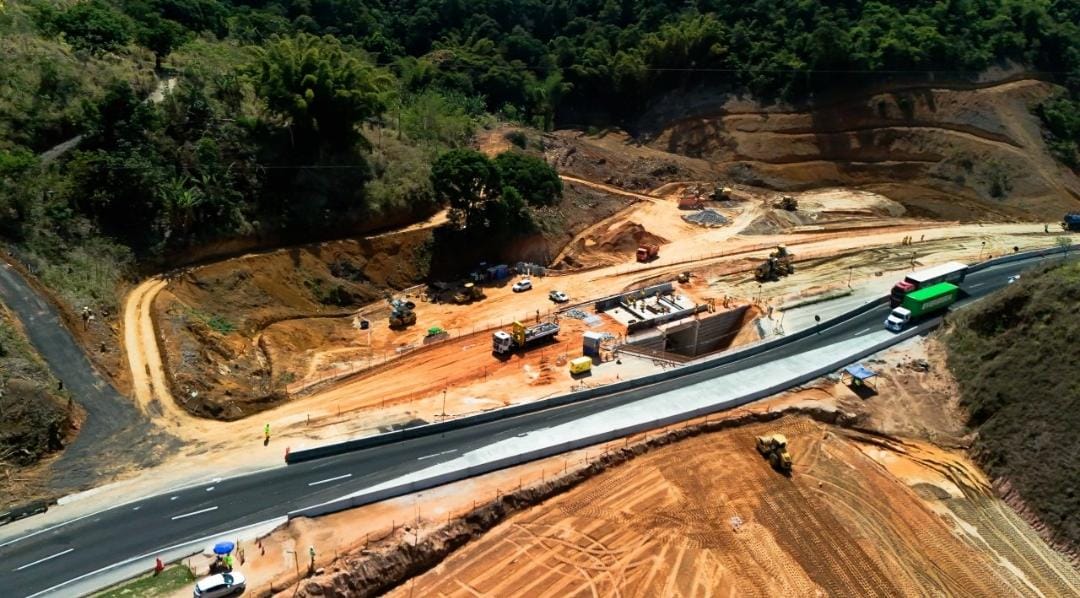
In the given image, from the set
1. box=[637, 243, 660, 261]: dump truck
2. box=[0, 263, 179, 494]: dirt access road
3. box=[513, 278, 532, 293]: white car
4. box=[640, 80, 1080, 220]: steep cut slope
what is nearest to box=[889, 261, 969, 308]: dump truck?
box=[637, 243, 660, 261]: dump truck

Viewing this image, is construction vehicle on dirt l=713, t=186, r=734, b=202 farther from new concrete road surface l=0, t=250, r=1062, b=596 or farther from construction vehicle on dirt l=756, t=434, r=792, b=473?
construction vehicle on dirt l=756, t=434, r=792, b=473

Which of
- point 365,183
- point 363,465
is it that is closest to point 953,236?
point 365,183

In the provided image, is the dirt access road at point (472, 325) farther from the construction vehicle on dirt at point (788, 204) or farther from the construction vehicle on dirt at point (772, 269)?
the construction vehicle on dirt at point (788, 204)

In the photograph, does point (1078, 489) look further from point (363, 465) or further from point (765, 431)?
point (363, 465)

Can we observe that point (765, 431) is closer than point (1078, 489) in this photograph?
No

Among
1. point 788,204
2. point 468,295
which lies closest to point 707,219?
point 788,204
